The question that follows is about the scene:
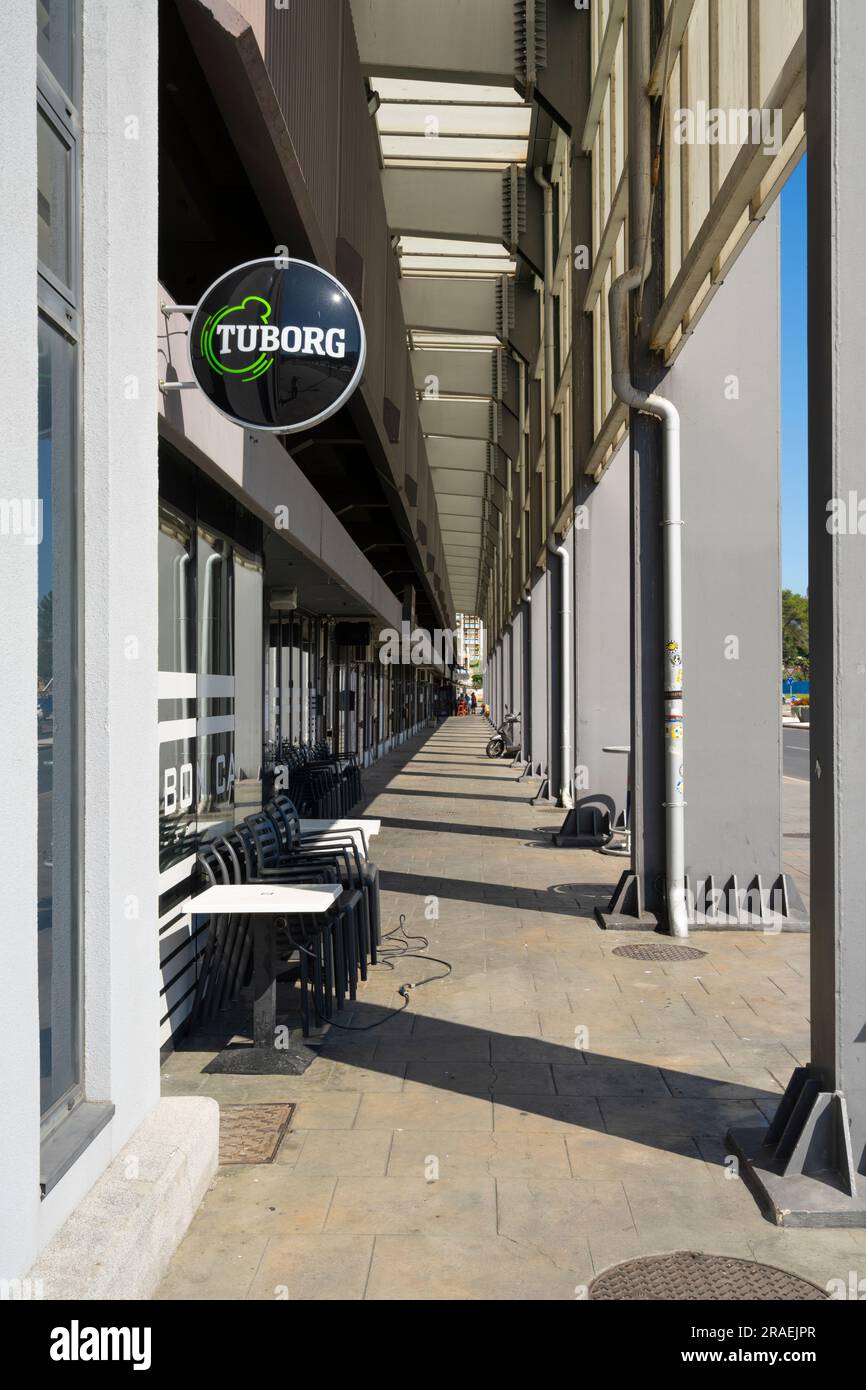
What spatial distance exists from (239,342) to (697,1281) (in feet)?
13.5

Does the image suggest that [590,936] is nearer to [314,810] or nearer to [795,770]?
[314,810]

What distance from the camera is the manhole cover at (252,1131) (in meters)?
4.42

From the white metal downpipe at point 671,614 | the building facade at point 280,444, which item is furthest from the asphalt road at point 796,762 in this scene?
the white metal downpipe at point 671,614

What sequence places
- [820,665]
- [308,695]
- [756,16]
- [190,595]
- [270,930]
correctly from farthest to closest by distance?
[308,695] < [190,595] < [756,16] < [270,930] < [820,665]

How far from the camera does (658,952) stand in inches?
317

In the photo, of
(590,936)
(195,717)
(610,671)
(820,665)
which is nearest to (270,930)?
(195,717)

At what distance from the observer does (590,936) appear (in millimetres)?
8602

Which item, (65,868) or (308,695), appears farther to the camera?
(308,695)

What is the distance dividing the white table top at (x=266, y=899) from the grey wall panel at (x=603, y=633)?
348 inches

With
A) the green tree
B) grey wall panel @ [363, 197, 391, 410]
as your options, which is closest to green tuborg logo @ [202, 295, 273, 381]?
grey wall panel @ [363, 197, 391, 410]

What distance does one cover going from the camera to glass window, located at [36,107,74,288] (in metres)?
3.38

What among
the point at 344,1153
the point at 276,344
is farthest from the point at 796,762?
the point at 344,1153

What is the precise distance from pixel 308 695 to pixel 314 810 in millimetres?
6141

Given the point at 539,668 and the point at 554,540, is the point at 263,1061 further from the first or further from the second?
the point at 539,668
